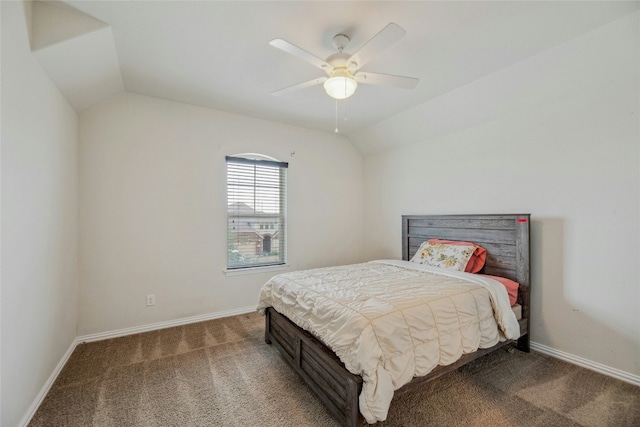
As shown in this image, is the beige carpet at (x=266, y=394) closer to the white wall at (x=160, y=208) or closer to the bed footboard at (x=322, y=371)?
the bed footboard at (x=322, y=371)

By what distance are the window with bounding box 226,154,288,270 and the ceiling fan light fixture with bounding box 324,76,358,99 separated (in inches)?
74.0

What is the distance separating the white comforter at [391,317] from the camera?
1475mm

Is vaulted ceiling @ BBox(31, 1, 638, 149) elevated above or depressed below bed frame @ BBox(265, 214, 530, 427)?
above

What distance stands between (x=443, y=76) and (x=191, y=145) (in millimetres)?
2756

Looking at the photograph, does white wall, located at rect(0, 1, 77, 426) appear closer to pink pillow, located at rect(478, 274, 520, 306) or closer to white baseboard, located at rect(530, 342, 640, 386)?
pink pillow, located at rect(478, 274, 520, 306)

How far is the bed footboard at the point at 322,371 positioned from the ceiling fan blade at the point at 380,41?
184cm

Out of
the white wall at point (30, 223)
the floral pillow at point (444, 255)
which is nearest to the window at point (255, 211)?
the white wall at point (30, 223)

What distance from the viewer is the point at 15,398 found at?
151 centimetres

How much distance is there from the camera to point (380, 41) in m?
1.55

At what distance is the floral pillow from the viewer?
278cm

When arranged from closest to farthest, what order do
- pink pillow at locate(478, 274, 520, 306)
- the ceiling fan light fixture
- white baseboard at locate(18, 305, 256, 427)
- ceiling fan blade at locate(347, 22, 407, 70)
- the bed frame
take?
ceiling fan blade at locate(347, 22, 407, 70) < the bed frame < white baseboard at locate(18, 305, 256, 427) < the ceiling fan light fixture < pink pillow at locate(478, 274, 520, 306)

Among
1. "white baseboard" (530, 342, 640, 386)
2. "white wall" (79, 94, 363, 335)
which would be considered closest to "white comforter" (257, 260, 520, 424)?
"white baseboard" (530, 342, 640, 386)

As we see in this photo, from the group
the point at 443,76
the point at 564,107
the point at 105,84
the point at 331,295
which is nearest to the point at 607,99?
the point at 564,107

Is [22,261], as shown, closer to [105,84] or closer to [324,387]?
[105,84]
